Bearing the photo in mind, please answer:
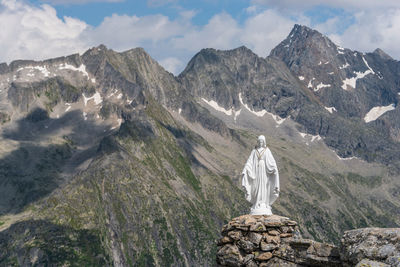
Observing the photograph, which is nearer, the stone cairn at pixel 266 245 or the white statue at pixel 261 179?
the stone cairn at pixel 266 245

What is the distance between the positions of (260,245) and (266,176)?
630 cm

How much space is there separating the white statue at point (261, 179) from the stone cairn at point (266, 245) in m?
3.36

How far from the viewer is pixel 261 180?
36312 mm

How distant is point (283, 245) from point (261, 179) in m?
6.50

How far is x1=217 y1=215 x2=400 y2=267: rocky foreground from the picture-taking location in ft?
81.7

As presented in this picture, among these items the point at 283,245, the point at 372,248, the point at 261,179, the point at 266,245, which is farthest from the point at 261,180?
the point at 372,248

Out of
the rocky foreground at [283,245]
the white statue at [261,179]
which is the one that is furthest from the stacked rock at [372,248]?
the white statue at [261,179]

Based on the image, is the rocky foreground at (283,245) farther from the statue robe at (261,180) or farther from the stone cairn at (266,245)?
the statue robe at (261,180)

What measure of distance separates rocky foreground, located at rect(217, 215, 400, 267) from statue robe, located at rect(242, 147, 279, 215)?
3.43 metres

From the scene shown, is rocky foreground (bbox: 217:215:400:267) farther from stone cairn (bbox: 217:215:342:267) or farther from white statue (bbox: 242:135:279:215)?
white statue (bbox: 242:135:279:215)

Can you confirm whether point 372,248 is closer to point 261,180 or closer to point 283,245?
point 283,245

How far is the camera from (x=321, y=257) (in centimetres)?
2841

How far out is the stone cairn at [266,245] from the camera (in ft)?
96.3

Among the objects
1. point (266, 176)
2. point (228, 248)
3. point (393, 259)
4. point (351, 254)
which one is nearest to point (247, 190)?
point (266, 176)
